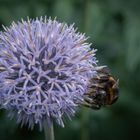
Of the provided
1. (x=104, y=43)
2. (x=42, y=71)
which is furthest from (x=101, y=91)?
(x=104, y=43)

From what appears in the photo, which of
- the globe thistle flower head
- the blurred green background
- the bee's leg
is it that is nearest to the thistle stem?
the globe thistle flower head

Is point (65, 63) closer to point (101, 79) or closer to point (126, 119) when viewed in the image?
point (101, 79)

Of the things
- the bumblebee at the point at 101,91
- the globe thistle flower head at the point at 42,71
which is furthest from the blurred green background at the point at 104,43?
the globe thistle flower head at the point at 42,71

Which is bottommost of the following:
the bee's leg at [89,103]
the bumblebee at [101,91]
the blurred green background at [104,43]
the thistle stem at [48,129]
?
the thistle stem at [48,129]

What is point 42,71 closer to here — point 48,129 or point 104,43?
point 48,129

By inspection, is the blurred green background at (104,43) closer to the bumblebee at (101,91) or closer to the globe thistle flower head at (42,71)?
the bumblebee at (101,91)
